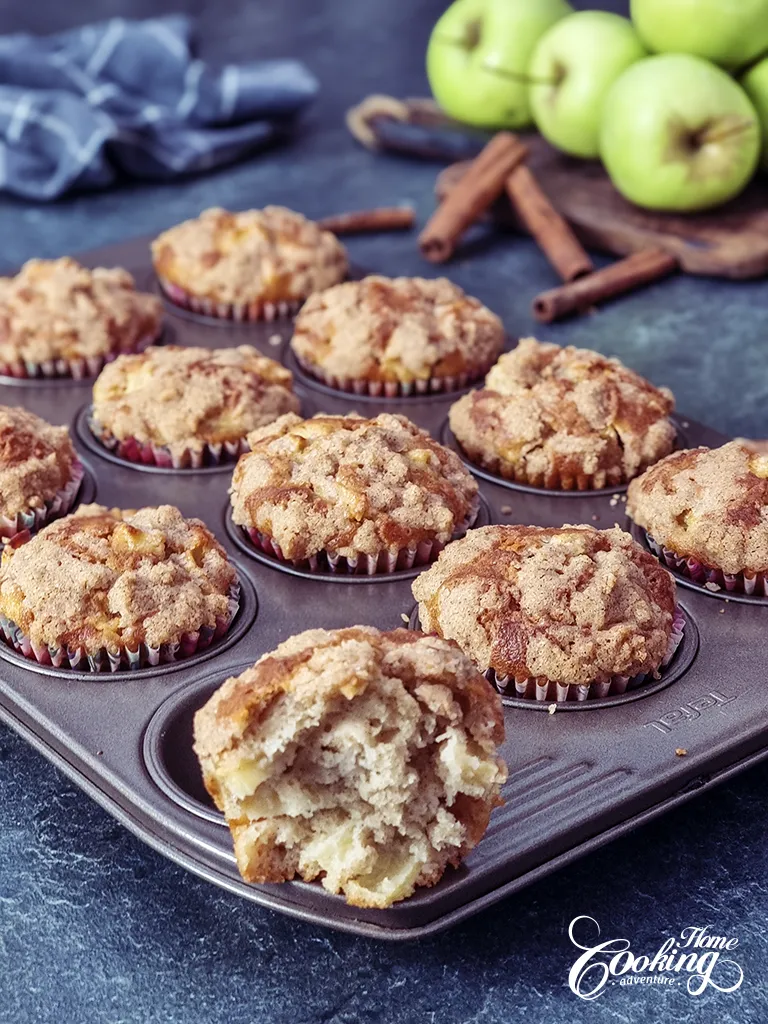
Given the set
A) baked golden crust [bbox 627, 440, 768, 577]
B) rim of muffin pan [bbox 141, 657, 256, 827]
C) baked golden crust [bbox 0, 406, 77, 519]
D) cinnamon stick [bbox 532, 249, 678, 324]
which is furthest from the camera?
cinnamon stick [bbox 532, 249, 678, 324]

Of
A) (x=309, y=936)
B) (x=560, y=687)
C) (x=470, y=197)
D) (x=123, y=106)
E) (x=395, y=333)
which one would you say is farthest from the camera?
(x=123, y=106)

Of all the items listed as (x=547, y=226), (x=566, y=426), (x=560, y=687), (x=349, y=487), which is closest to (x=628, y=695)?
(x=560, y=687)

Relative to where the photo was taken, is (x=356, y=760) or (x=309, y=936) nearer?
(x=356, y=760)

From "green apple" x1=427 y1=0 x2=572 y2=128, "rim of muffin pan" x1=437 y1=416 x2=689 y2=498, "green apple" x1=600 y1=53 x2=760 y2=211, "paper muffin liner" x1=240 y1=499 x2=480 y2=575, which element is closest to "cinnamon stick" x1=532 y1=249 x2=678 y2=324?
"green apple" x1=600 y1=53 x2=760 y2=211

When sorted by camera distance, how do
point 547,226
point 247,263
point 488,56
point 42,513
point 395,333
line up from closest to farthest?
1. point 42,513
2. point 395,333
3. point 247,263
4. point 547,226
5. point 488,56

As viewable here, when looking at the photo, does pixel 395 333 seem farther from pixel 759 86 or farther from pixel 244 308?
pixel 759 86

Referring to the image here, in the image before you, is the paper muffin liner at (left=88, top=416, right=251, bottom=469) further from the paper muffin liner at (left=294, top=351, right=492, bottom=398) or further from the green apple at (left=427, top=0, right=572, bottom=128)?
the green apple at (left=427, top=0, right=572, bottom=128)

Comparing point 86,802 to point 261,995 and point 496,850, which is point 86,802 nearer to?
point 261,995
